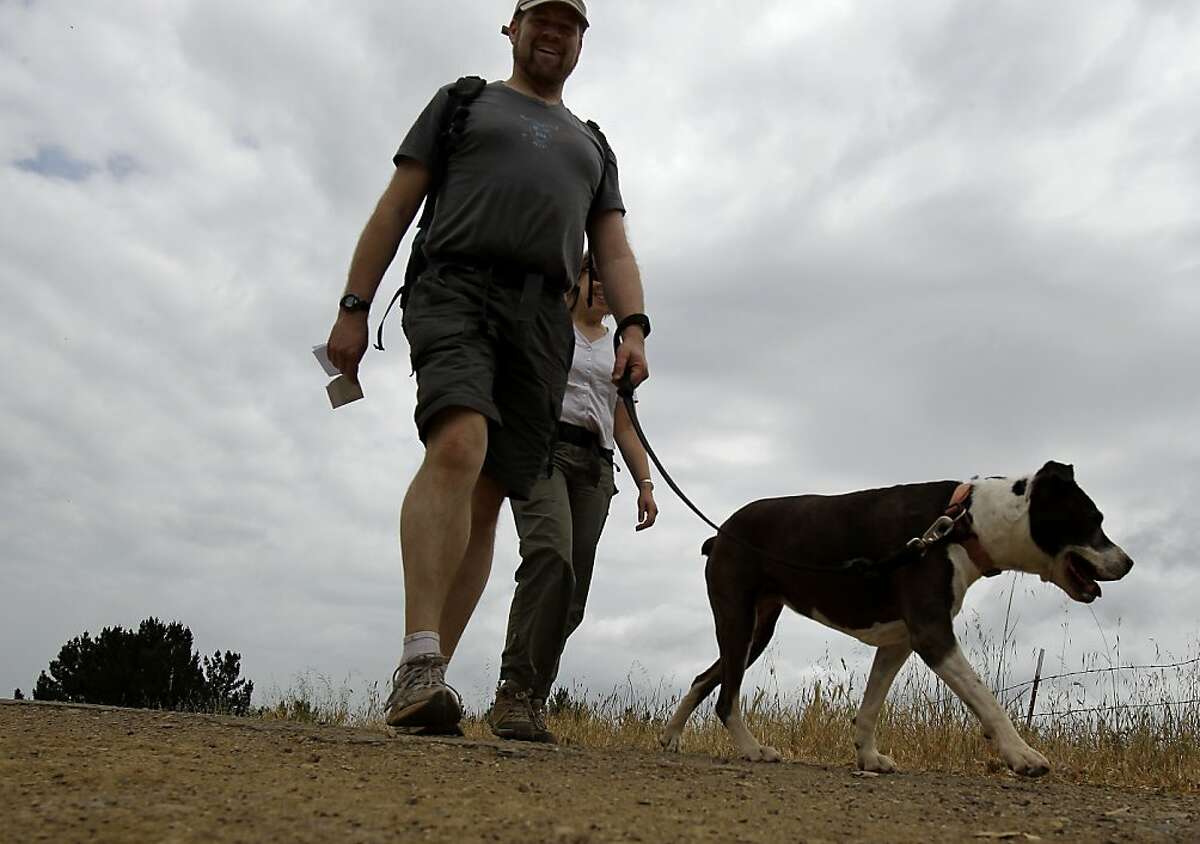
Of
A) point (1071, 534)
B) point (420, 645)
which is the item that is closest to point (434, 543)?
point (420, 645)

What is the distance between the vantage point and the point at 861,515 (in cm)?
525

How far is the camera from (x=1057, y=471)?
5.08 meters

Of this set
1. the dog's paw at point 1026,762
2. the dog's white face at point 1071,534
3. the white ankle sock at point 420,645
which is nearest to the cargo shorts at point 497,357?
the white ankle sock at point 420,645

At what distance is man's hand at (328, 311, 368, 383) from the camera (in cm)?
407

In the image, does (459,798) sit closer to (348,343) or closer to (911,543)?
(348,343)

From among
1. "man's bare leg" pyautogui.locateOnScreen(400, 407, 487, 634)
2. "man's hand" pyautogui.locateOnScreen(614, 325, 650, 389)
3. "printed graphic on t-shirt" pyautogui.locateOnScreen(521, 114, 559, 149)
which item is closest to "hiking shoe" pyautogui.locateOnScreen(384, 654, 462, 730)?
"man's bare leg" pyautogui.locateOnScreen(400, 407, 487, 634)

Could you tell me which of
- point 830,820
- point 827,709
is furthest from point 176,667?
point 830,820

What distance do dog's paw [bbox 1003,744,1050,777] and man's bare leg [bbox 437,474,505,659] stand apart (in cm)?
195

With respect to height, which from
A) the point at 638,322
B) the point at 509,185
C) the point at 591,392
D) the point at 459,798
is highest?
the point at 509,185

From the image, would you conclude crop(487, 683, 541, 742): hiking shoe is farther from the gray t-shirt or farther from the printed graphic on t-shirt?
the printed graphic on t-shirt

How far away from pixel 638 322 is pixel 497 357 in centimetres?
57

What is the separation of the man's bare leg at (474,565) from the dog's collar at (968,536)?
1837mm

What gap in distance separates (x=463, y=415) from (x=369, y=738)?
99cm

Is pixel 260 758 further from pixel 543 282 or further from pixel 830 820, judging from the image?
pixel 543 282
